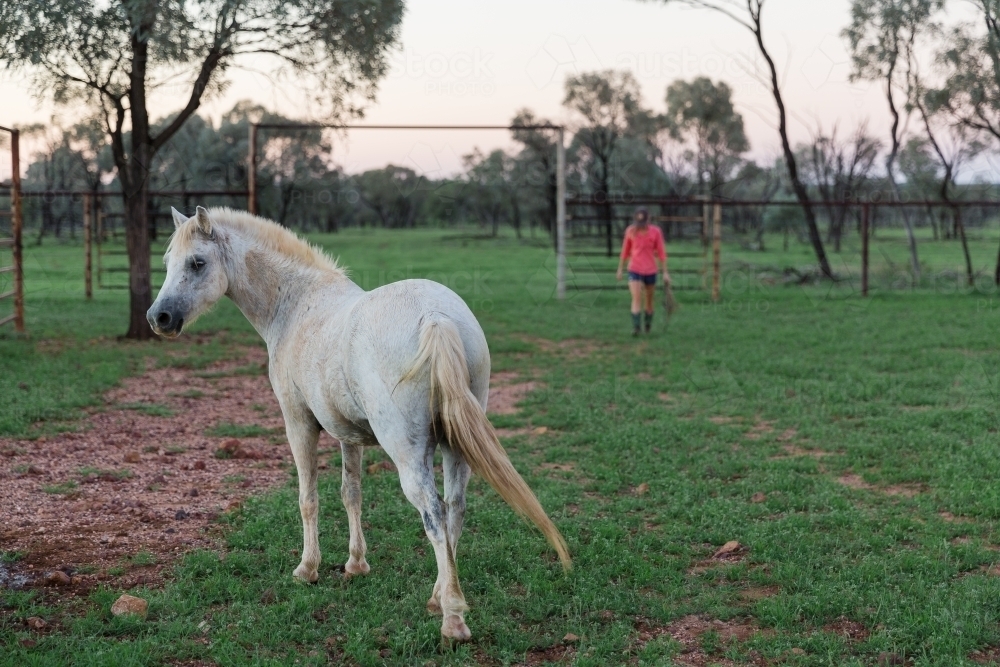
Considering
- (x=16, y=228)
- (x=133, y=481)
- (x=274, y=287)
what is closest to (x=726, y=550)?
(x=274, y=287)

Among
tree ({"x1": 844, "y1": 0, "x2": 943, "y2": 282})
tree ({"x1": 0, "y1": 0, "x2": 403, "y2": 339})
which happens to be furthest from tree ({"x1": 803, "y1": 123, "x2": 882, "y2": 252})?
tree ({"x1": 0, "y1": 0, "x2": 403, "y2": 339})

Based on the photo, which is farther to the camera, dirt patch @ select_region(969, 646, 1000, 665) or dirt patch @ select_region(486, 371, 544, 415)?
dirt patch @ select_region(486, 371, 544, 415)

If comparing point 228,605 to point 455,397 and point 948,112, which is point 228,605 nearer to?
point 455,397

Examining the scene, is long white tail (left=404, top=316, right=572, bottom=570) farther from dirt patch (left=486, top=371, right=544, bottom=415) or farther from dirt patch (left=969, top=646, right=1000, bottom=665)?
dirt patch (left=486, top=371, right=544, bottom=415)

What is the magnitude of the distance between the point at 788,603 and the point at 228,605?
8.41ft

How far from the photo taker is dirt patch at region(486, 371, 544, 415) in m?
7.88

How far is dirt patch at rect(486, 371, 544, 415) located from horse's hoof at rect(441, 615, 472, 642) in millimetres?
4267

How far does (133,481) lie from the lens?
5629 mm

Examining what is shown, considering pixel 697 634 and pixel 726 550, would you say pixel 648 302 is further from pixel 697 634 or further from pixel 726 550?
pixel 697 634

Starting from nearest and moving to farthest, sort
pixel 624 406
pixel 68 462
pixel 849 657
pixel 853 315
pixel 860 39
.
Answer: pixel 849 657 → pixel 68 462 → pixel 624 406 → pixel 853 315 → pixel 860 39

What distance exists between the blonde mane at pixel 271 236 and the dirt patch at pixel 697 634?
7.75 feet

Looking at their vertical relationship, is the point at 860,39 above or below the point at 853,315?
above

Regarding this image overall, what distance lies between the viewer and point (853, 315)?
14188mm

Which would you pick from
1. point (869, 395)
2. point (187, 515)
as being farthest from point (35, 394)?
point (869, 395)
